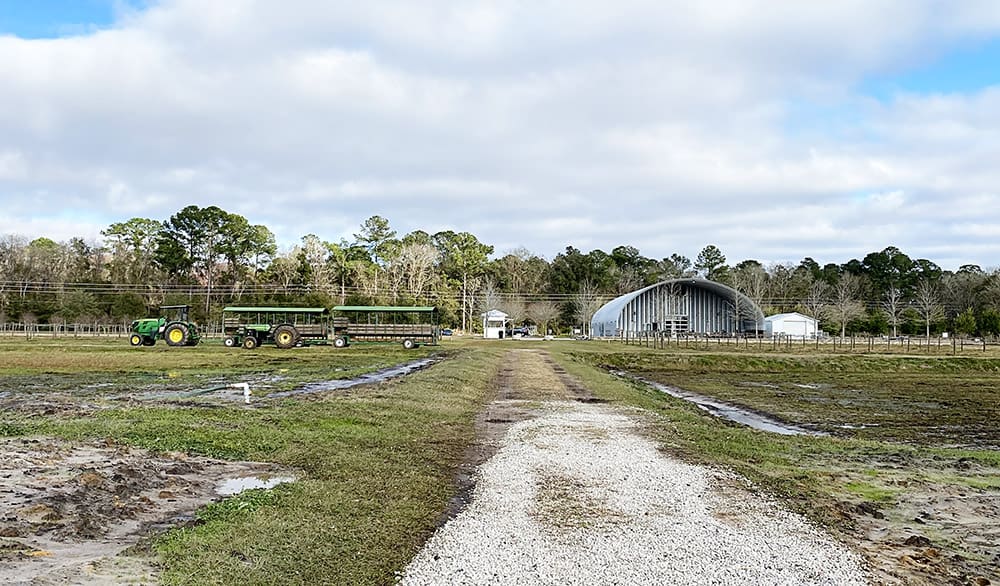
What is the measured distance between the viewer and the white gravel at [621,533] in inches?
262

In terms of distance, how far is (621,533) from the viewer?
793 cm

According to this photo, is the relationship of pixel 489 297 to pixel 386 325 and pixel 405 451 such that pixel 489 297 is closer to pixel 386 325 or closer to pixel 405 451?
pixel 386 325

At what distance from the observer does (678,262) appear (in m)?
151

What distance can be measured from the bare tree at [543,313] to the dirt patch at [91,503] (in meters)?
96.5

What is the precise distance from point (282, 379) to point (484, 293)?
82.7 metres

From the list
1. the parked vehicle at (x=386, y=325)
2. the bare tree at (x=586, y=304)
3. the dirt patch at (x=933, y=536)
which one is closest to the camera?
the dirt patch at (x=933, y=536)

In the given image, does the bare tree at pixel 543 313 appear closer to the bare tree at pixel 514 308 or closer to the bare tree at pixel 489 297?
the bare tree at pixel 514 308

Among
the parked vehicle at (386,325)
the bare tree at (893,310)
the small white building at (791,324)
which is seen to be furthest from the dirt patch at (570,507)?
the small white building at (791,324)

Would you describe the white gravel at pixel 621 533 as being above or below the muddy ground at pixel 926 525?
above

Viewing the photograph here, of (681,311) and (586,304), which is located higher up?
(586,304)

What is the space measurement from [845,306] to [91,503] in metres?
102

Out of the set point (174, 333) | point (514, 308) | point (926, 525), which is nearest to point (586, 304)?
point (514, 308)

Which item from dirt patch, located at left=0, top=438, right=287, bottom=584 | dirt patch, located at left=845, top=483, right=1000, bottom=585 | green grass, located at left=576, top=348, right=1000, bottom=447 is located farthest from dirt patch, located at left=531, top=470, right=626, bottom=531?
green grass, located at left=576, top=348, right=1000, bottom=447

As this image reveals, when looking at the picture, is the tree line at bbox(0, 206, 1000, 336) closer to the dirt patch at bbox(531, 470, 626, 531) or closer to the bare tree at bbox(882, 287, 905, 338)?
the bare tree at bbox(882, 287, 905, 338)
